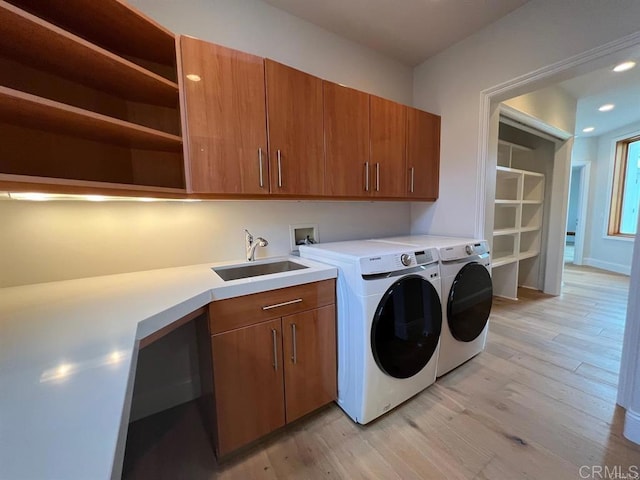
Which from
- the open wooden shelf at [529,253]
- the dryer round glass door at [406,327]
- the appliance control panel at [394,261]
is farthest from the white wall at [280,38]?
the open wooden shelf at [529,253]

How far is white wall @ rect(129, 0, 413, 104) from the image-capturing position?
1490mm

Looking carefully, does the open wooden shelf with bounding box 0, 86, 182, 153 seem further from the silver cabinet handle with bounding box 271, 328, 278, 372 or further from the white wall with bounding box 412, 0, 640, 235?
the white wall with bounding box 412, 0, 640, 235

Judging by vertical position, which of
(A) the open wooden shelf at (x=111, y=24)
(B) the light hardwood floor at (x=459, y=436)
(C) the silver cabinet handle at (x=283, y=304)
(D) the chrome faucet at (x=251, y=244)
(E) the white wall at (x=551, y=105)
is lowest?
(B) the light hardwood floor at (x=459, y=436)

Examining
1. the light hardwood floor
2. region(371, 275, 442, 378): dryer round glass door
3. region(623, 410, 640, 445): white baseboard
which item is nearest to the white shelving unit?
the light hardwood floor

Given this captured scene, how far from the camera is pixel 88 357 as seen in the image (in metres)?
0.59

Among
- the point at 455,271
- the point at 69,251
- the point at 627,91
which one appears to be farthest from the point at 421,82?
the point at 69,251

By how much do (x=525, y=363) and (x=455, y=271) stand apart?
1.03 m

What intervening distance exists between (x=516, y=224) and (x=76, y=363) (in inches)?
158

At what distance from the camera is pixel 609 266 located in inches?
179

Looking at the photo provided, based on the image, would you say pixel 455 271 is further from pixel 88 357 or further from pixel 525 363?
pixel 88 357

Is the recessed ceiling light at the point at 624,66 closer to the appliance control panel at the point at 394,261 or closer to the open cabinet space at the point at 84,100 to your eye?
the appliance control panel at the point at 394,261

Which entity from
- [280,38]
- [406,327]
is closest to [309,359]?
[406,327]

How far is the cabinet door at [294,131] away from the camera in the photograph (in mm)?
1492

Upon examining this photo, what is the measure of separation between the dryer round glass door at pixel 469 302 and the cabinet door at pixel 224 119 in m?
1.44
